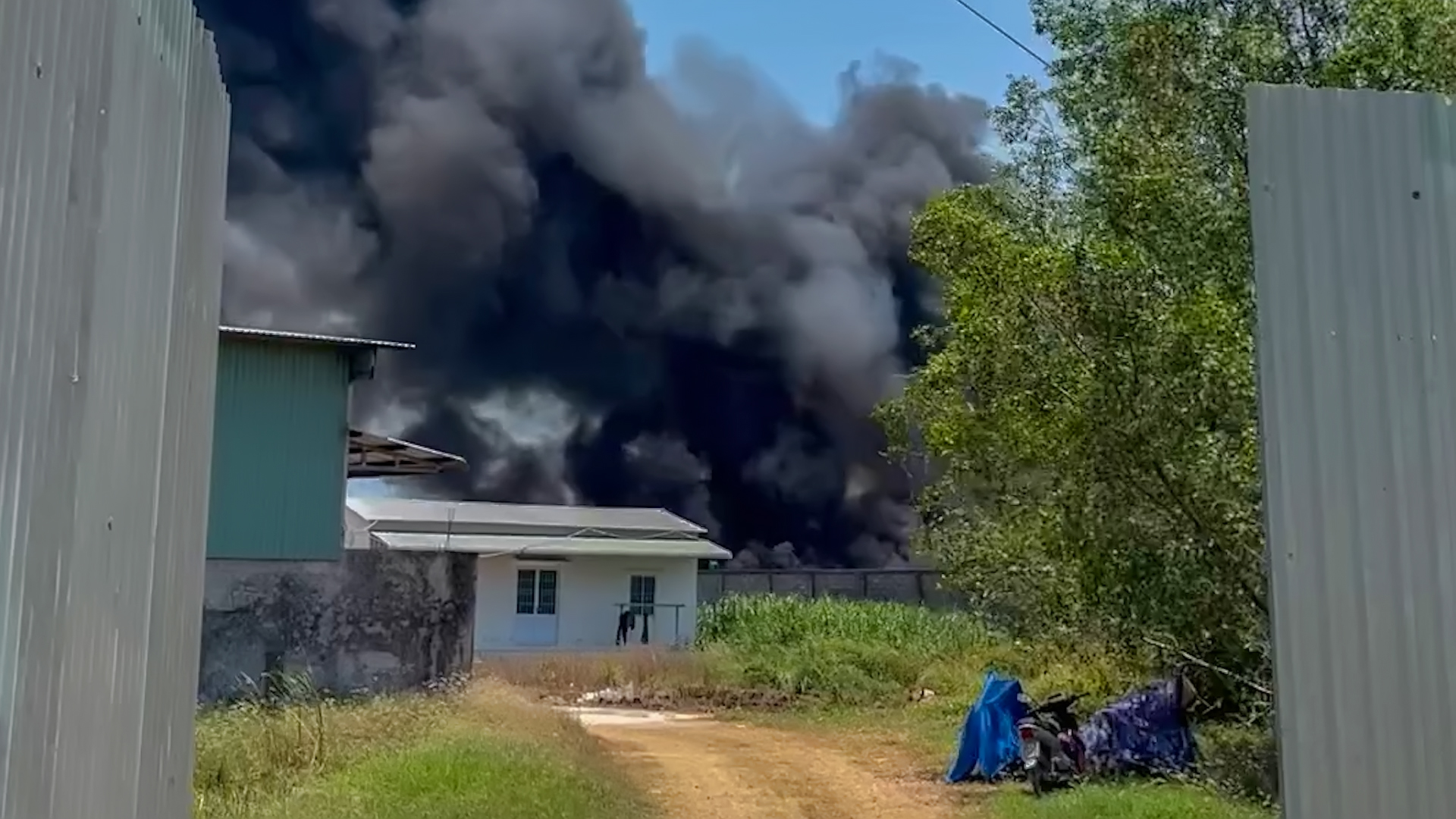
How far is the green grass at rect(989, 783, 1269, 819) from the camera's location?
8680 millimetres

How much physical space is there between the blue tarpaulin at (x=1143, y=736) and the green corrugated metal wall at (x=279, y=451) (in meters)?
8.50

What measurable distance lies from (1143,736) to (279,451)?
9.73 metres

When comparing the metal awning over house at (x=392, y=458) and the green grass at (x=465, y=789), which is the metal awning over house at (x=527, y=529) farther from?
the green grass at (x=465, y=789)

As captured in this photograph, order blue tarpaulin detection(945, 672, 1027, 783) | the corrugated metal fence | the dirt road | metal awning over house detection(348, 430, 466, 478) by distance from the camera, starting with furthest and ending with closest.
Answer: metal awning over house detection(348, 430, 466, 478) → blue tarpaulin detection(945, 672, 1027, 783) → the dirt road → the corrugated metal fence

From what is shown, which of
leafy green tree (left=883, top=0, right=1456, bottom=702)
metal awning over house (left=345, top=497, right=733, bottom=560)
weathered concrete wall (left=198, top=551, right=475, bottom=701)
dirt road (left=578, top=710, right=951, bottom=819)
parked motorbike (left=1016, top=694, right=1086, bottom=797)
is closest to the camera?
leafy green tree (left=883, top=0, right=1456, bottom=702)

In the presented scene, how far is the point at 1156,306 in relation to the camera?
25.6ft

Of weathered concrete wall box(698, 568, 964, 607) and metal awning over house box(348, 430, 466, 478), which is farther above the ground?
metal awning over house box(348, 430, 466, 478)

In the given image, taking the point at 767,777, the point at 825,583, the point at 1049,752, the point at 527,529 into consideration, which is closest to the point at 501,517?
the point at 527,529

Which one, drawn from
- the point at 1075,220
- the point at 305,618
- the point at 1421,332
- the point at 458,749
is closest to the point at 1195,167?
the point at 1075,220

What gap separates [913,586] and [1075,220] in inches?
909

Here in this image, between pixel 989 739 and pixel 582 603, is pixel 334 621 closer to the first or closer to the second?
pixel 989 739

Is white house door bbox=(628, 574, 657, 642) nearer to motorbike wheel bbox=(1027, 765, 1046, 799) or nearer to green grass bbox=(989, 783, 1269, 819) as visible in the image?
motorbike wheel bbox=(1027, 765, 1046, 799)

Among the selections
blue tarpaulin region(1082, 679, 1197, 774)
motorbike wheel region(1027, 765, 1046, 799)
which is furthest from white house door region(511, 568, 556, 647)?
motorbike wheel region(1027, 765, 1046, 799)

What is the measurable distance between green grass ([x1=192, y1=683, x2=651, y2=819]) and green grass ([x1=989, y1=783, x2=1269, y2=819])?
9.70ft
